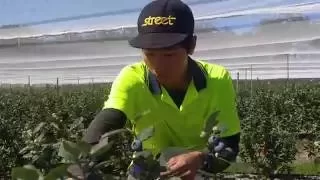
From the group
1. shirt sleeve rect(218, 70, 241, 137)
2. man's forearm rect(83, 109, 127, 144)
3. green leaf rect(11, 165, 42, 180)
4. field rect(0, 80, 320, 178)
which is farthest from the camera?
field rect(0, 80, 320, 178)

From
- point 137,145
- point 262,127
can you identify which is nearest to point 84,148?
point 137,145

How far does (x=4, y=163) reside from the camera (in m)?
7.05

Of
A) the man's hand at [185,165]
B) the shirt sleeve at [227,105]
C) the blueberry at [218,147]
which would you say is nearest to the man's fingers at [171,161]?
the man's hand at [185,165]

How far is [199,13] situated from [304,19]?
3.55 m

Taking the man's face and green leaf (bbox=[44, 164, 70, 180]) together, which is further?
the man's face

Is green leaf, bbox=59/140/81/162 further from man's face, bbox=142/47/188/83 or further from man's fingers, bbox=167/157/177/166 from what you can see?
man's face, bbox=142/47/188/83

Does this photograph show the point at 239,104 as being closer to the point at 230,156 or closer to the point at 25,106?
the point at 25,106

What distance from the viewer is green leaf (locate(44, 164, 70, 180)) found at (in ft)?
3.38

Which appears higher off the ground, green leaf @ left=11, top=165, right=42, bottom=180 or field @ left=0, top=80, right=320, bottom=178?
green leaf @ left=11, top=165, right=42, bottom=180

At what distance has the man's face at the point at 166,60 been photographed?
1.53 m

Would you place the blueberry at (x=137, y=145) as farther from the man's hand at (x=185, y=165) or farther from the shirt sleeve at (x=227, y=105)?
the shirt sleeve at (x=227, y=105)

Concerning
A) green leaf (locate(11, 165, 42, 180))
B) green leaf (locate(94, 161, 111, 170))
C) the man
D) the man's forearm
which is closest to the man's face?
the man

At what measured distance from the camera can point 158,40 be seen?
1.52 metres

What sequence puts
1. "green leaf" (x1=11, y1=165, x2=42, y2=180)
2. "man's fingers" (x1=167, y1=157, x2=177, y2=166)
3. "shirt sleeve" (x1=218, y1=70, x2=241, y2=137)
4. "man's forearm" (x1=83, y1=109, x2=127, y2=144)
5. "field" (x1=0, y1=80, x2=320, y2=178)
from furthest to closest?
"field" (x1=0, y1=80, x2=320, y2=178)
"shirt sleeve" (x1=218, y1=70, x2=241, y2=137)
"man's forearm" (x1=83, y1=109, x2=127, y2=144)
"man's fingers" (x1=167, y1=157, x2=177, y2=166)
"green leaf" (x1=11, y1=165, x2=42, y2=180)
